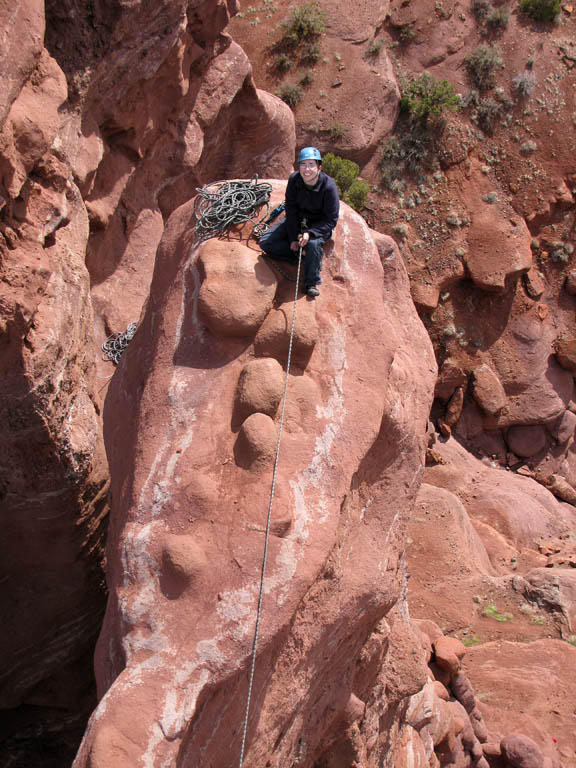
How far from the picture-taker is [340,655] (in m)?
4.58

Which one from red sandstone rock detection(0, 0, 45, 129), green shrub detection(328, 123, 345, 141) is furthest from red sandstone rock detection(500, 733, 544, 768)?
green shrub detection(328, 123, 345, 141)

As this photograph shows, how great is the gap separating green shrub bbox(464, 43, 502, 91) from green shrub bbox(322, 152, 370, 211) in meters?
3.82

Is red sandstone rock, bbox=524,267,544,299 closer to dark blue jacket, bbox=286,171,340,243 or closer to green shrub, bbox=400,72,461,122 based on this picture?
green shrub, bbox=400,72,461,122

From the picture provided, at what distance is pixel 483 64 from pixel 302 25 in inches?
163

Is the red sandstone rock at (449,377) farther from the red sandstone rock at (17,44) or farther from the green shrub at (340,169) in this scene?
the red sandstone rock at (17,44)

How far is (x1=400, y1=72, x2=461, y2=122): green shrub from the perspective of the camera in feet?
46.7

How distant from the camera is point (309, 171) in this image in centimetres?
482

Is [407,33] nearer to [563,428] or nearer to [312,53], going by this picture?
[312,53]

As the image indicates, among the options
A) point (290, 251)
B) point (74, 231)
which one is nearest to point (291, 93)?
point (74, 231)

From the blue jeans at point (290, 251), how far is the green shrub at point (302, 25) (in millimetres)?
10597

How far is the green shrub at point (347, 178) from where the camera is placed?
13.0m

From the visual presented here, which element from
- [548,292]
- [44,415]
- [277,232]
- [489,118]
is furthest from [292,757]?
[489,118]

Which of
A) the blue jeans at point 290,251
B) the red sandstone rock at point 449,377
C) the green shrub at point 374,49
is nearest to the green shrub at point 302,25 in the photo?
the green shrub at point 374,49

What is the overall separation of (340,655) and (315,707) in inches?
15.1
